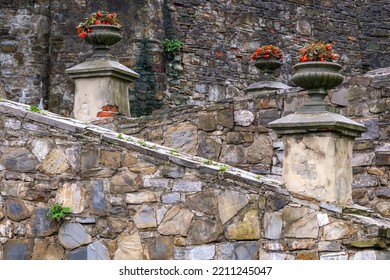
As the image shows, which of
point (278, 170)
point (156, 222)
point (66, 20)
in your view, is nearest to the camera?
point (156, 222)

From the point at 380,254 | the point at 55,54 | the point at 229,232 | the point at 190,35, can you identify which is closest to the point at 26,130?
the point at 229,232

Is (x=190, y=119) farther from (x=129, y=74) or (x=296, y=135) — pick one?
(x=296, y=135)

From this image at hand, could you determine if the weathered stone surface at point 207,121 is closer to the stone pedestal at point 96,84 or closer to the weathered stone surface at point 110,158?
the stone pedestal at point 96,84


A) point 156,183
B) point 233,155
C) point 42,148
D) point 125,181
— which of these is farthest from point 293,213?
point 233,155

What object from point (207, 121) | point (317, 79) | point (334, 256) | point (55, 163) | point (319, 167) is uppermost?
point (207, 121)

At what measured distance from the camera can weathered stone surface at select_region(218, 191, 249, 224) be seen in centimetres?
741

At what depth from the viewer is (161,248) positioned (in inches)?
298

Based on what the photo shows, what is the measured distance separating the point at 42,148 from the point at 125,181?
2.26 ft

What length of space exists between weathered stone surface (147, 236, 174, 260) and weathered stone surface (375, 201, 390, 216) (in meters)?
3.10

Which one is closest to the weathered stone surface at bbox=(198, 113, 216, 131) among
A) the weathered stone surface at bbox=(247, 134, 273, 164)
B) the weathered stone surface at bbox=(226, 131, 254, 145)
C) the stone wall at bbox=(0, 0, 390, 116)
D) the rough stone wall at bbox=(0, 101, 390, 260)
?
the weathered stone surface at bbox=(226, 131, 254, 145)

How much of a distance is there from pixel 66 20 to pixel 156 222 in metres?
6.56

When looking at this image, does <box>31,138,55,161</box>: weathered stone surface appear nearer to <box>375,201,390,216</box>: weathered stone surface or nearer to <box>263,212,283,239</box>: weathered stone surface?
<box>263,212,283,239</box>: weathered stone surface

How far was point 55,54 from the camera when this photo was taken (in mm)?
13742

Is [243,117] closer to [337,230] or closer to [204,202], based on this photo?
[204,202]
